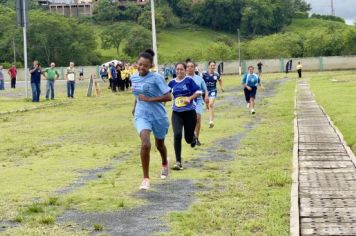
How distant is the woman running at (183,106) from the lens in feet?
36.7

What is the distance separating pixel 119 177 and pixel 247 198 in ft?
8.15

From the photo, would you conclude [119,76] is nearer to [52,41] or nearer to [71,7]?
[52,41]

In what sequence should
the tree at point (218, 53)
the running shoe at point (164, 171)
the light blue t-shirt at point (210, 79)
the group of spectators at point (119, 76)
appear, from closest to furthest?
the running shoe at point (164, 171) < the light blue t-shirt at point (210, 79) < the group of spectators at point (119, 76) < the tree at point (218, 53)

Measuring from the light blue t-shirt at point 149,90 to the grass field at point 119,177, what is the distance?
98 centimetres

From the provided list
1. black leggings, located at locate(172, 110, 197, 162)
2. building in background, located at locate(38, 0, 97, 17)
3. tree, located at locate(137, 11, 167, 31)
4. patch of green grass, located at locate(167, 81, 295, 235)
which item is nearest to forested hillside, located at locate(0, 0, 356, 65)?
tree, located at locate(137, 11, 167, 31)

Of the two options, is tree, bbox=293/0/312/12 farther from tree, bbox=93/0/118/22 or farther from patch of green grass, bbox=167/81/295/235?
patch of green grass, bbox=167/81/295/235

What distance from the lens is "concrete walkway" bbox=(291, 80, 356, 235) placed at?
21.9ft

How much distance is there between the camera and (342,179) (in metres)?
9.21

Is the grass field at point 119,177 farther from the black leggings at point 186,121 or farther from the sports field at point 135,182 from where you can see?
the black leggings at point 186,121

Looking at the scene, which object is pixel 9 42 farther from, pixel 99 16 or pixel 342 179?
pixel 342 179

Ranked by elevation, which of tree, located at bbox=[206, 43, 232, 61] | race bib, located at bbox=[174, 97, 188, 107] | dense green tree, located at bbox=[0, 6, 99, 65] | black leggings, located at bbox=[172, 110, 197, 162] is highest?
dense green tree, located at bbox=[0, 6, 99, 65]

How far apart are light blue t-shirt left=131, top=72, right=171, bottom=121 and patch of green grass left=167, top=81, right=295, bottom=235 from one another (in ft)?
4.24

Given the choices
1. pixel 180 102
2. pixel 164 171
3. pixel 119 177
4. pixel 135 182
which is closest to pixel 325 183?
pixel 164 171

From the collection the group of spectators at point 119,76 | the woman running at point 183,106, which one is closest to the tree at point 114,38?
the group of spectators at point 119,76
